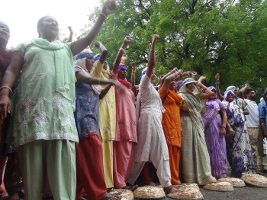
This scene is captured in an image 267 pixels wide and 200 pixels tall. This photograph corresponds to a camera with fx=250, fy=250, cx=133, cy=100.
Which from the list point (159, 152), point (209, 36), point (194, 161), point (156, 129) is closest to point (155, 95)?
point (156, 129)

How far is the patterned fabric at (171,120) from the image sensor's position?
14.5 feet

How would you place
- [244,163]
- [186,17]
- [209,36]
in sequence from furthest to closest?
[186,17] → [209,36] → [244,163]

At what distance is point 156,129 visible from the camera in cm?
407

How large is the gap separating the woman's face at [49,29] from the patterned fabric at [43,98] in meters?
0.19

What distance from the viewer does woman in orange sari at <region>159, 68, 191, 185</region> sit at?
433 centimetres

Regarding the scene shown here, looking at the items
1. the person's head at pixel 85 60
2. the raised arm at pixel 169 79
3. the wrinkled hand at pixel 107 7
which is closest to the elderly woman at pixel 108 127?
the person's head at pixel 85 60

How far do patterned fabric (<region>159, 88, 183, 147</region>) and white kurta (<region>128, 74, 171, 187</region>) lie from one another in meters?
0.27

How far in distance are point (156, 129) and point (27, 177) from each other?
7.80 feet

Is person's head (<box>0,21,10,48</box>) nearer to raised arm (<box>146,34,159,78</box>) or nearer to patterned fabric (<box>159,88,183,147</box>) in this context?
raised arm (<box>146,34,159,78</box>)

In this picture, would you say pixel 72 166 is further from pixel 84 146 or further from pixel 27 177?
pixel 84 146

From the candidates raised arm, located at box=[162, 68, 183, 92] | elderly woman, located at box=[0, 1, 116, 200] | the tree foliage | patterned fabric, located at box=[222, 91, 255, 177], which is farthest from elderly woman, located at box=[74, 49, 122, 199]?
the tree foliage

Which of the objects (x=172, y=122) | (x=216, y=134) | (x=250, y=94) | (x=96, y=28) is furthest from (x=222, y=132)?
(x=96, y=28)

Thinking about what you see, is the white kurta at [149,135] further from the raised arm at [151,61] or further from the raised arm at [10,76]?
the raised arm at [10,76]

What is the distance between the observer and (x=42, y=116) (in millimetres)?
2115
